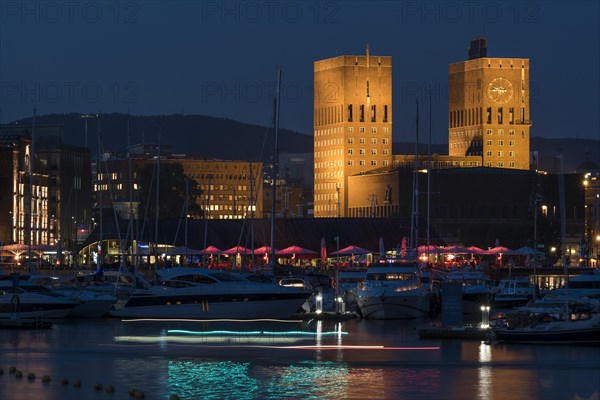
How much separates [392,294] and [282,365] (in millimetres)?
31760

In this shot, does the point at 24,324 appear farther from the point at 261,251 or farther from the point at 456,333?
the point at 261,251

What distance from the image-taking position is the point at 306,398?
43719mm

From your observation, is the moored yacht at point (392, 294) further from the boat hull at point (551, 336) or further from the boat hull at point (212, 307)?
the boat hull at point (551, 336)

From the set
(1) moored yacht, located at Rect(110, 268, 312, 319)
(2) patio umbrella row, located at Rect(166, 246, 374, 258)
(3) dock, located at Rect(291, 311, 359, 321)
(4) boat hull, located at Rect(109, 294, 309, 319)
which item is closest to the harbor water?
(4) boat hull, located at Rect(109, 294, 309, 319)

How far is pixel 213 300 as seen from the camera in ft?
256

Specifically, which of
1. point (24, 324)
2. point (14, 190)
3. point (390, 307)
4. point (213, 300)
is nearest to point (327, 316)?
point (390, 307)

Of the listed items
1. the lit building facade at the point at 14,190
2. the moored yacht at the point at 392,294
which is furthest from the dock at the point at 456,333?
the lit building facade at the point at 14,190

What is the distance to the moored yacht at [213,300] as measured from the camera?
7800 cm

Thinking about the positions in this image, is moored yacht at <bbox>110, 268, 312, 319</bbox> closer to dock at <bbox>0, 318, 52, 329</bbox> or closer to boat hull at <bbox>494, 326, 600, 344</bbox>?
dock at <bbox>0, 318, 52, 329</bbox>

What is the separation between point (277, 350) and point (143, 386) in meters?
13.8

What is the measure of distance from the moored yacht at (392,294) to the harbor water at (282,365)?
1128cm

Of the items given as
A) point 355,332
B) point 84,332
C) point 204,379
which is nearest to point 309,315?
point 355,332

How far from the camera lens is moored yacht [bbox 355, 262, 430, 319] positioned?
273 feet

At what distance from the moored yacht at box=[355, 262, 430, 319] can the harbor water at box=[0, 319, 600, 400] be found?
11.3 metres
